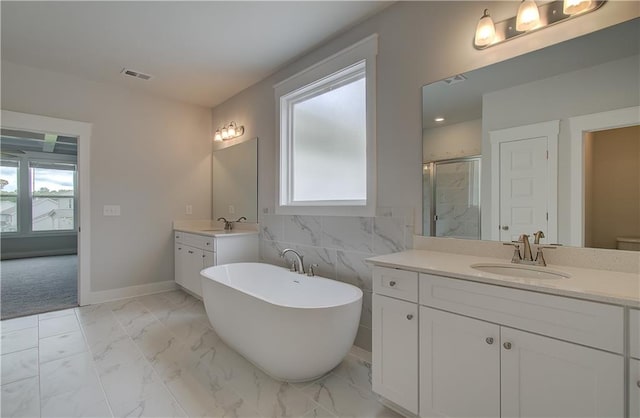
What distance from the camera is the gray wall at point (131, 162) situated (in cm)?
329

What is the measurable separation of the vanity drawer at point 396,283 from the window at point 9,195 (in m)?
8.55

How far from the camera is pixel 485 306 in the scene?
4.12 ft

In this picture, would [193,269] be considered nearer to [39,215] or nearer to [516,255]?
[516,255]

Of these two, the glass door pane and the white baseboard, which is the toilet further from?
the white baseboard

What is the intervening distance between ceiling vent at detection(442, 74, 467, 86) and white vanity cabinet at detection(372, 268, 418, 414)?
49.0 inches

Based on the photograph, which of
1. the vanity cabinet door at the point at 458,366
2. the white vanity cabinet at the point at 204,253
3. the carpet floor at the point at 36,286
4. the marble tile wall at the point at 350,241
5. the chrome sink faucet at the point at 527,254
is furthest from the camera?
the carpet floor at the point at 36,286

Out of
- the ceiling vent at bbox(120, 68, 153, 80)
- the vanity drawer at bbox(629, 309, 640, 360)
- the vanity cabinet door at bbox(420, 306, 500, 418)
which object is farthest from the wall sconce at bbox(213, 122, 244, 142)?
the vanity drawer at bbox(629, 309, 640, 360)

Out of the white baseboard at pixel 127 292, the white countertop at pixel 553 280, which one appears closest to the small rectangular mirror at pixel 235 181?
the white baseboard at pixel 127 292

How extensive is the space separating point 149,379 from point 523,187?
257cm

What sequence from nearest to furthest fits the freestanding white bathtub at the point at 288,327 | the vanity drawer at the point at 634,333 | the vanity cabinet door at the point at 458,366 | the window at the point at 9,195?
the vanity drawer at the point at 634,333
the vanity cabinet door at the point at 458,366
the freestanding white bathtub at the point at 288,327
the window at the point at 9,195

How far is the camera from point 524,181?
1588 mm

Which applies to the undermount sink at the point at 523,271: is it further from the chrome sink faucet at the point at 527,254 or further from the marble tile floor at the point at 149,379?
the marble tile floor at the point at 149,379

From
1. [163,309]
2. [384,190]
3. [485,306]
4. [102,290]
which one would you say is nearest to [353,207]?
[384,190]

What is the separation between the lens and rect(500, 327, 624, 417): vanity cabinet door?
0.98 metres
